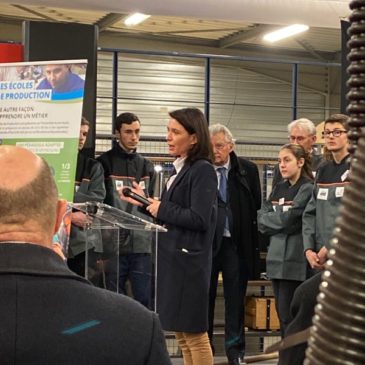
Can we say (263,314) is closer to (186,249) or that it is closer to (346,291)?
(186,249)

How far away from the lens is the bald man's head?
130cm

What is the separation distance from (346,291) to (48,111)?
4.11m

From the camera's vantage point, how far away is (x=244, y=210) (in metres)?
5.20

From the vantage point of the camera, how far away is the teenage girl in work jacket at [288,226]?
4.76 meters

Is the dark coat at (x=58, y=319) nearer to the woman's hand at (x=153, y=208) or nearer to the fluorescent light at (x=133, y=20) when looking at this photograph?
the woman's hand at (x=153, y=208)

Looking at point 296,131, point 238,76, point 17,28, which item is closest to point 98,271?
point 296,131

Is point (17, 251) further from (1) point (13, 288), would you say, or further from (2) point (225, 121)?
(2) point (225, 121)

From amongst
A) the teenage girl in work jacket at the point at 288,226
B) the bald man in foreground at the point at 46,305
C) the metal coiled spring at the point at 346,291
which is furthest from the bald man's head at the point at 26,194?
the teenage girl in work jacket at the point at 288,226

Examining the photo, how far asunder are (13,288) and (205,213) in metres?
2.52

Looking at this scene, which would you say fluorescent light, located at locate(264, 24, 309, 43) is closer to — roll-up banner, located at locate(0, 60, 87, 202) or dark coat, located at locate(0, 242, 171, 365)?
roll-up banner, located at locate(0, 60, 87, 202)

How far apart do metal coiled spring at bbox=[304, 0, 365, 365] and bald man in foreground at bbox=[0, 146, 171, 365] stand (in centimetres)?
82

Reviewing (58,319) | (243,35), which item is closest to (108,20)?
(243,35)

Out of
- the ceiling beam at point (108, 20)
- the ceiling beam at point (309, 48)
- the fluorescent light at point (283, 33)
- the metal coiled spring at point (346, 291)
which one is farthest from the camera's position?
the ceiling beam at point (309, 48)

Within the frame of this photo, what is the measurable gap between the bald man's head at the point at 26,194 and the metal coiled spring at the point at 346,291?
0.91 metres
